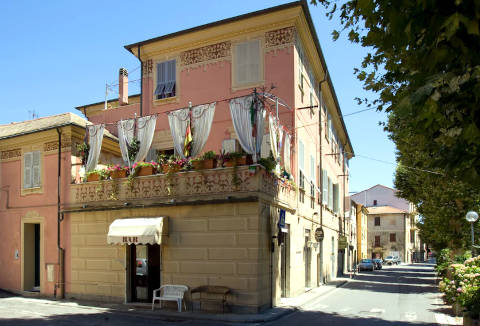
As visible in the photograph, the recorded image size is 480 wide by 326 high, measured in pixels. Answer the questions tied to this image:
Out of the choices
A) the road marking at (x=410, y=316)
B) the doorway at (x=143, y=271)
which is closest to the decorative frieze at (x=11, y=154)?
the doorway at (x=143, y=271)

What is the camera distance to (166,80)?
752 inches

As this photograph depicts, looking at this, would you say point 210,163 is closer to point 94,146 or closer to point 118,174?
point 118,174

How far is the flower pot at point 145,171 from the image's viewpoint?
1526cm

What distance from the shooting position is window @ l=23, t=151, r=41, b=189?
18.0m

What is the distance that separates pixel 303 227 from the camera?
62.8 feet

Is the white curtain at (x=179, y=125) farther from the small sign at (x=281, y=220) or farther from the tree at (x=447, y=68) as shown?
the tree at (x=447, y=68)

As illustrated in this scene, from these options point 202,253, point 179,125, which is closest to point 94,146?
point 179,125

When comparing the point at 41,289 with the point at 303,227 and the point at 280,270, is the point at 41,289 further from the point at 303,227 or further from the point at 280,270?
the point at 303,227

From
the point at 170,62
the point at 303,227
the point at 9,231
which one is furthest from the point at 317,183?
the point at 9,231

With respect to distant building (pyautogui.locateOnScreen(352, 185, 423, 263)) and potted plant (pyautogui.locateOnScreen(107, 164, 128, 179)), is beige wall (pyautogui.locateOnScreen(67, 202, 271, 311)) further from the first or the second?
distant building (pyautogui.locateOnScreen(352, 185, 423, 263))

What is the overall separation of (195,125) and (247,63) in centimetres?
429

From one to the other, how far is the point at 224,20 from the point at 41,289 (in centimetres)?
1310

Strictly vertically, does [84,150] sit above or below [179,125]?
below

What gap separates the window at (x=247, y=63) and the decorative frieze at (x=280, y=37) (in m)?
0.47
